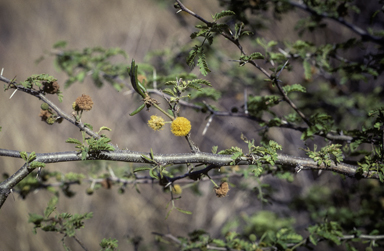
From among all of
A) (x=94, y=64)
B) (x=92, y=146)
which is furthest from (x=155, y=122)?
(x=94, y=64)

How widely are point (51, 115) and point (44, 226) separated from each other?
2.07ft

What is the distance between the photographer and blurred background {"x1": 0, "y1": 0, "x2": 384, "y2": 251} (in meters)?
4.48

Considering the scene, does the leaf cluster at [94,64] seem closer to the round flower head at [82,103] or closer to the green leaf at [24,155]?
the round flower head at [82,103]

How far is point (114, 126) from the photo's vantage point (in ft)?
17.6

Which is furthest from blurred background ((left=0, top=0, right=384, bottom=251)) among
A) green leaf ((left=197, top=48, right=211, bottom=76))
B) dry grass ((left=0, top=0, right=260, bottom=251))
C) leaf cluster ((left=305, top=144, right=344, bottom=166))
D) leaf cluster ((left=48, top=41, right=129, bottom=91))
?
green leaf ((left=197, top=48, right=211, bottom=76))

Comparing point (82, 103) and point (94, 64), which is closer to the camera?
point (82, 103)

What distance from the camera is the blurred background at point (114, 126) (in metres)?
4.48

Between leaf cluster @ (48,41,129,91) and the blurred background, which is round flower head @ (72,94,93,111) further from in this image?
the blurred background

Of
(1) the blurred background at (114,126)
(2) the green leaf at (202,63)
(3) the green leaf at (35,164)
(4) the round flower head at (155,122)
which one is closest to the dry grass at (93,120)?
(1) the blurred background at (114,126)

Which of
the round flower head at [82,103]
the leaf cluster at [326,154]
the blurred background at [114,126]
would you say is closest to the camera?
the round flower head at [82,103]

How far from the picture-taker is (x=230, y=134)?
5.03 metres

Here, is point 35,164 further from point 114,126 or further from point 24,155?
point 114,126

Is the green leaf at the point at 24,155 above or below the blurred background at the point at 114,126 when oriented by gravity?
below

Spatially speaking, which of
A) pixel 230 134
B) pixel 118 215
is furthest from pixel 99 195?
pixel 230 134
